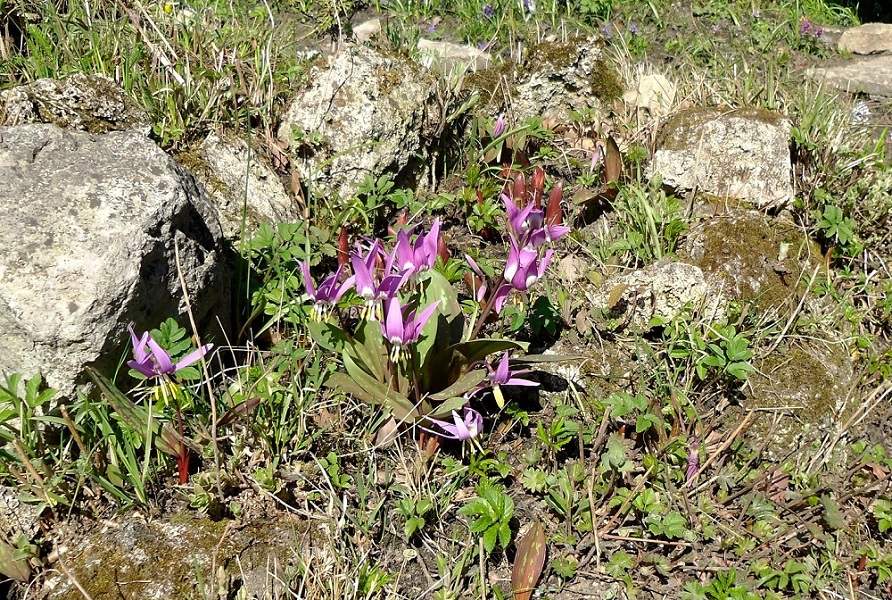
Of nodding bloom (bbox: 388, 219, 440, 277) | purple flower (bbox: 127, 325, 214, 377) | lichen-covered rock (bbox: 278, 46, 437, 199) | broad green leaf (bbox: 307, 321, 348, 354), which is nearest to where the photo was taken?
purple flower (bbox: 127, 325, 214, 377)

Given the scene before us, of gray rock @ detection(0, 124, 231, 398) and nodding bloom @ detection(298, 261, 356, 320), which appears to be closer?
gray rock @ detection(0, 124, 231, 398)

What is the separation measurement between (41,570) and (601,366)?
203 centimetres

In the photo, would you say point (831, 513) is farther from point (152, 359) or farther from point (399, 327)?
point (152, 359)

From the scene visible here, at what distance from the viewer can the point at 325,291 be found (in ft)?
7.86

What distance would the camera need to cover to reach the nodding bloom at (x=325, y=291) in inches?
92.7

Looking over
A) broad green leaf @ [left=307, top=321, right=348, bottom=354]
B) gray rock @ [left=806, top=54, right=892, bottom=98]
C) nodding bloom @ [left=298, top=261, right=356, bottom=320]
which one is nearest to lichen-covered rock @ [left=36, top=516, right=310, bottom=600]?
broad green leaf @ [left=307, top=321, right=348, bottom=354]

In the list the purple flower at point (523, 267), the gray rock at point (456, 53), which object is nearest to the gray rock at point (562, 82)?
the gray rock at point (456, 53)

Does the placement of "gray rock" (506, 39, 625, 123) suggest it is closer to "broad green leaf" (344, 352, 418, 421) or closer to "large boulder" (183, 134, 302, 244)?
"large boulder" (183, 134, 302, 244)

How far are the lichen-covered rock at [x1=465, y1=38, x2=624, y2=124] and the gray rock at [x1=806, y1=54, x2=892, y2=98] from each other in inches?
69.0

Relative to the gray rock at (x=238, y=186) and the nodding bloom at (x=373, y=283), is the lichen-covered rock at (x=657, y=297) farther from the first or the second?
the gray rock at (x=238, y=186)

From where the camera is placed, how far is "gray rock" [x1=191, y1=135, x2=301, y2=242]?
9.97 feet

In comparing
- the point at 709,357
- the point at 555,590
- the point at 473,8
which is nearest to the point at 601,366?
the point at 709,357

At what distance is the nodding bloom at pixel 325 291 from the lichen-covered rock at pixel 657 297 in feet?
3.76

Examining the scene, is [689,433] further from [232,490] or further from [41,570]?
[41,570]
